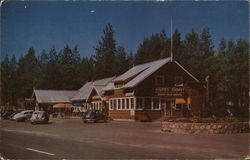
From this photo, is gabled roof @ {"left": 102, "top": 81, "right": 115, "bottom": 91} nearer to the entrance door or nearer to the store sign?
the store sign

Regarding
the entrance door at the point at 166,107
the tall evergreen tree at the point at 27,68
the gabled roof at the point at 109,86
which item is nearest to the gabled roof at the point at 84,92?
the gabled roof at the point at 109,86

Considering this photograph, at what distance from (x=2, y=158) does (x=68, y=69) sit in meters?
42.1

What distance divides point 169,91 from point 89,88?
74.4 ft

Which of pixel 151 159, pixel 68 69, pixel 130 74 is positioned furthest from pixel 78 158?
pixel 68 69

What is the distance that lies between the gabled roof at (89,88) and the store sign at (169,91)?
13.1 metres

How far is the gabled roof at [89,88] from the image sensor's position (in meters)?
57.3

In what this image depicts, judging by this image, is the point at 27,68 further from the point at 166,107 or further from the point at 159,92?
the point at 166,107

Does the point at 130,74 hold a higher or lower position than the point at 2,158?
higher

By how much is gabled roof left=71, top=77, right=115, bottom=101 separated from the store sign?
13.1m

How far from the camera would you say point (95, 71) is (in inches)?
2506

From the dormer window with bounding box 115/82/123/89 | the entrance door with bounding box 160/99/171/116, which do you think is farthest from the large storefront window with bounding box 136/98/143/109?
the dormer window with bounding box 115/82/123/89

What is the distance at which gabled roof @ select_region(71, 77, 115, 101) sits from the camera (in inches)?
2257

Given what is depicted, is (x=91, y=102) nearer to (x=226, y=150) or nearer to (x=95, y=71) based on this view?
(x=95, y=71)

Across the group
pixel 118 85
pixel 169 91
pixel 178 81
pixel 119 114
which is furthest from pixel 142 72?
pixel 119 114
